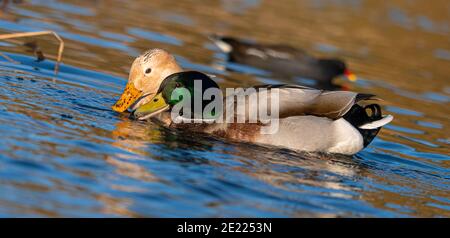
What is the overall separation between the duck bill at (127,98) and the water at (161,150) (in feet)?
0.45

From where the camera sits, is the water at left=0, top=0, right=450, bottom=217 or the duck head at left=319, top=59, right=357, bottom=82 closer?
the water at left=0, top=0, right=450, bottom=217

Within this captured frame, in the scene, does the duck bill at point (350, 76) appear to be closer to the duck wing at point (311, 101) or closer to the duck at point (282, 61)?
the duck at point (282, 61)

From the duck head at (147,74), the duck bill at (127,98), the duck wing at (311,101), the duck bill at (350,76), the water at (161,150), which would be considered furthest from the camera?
the duck bill at (350,76)

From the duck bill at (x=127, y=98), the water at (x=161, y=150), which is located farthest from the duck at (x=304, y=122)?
the duck bill at (x=127, y=98)

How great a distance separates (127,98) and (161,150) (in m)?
1.74

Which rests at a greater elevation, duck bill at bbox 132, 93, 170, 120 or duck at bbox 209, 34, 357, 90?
duck at bbox 209, 34, 357, 90

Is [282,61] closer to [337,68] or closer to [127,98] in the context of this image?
[337,68]

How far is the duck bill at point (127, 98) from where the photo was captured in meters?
8.86

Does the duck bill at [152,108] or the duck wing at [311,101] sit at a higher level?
the duck wing at [311,101]

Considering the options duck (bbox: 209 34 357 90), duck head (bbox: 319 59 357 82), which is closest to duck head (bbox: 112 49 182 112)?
duck (bbox: 209 34 357 90)

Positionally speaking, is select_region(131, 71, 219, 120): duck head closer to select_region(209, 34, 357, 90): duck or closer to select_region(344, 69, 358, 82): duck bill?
select_region(209, 34, 357, 90): duck

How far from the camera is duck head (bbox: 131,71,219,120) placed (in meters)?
8.65

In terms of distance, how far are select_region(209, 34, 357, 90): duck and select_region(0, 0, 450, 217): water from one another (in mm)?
324
